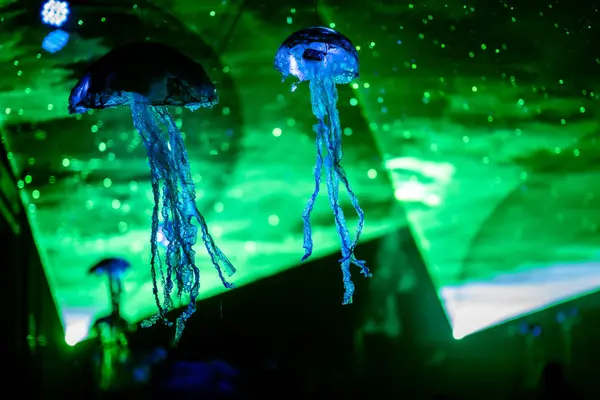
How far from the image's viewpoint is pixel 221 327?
14.0ft

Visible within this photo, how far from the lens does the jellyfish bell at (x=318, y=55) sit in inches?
129

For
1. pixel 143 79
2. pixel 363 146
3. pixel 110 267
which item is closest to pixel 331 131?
pixel 363 146

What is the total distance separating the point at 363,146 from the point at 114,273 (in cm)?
172

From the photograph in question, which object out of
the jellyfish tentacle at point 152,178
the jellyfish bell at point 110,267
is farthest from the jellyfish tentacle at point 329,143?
the jellyfish bell at point 110,267

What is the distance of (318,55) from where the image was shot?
3.28 m

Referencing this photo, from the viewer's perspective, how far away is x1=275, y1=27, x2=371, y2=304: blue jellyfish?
10.8ft

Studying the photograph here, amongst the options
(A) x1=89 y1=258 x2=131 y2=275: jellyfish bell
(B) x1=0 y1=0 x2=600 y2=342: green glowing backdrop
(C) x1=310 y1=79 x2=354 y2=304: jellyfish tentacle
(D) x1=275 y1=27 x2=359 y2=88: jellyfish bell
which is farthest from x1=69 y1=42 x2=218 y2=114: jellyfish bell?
(A) x1=89 y1=258 x2=131 y2=275: jellyfish bell

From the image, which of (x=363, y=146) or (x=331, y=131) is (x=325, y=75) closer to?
(x=331, y=131)

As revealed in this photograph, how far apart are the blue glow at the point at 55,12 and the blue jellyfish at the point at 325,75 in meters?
1.60

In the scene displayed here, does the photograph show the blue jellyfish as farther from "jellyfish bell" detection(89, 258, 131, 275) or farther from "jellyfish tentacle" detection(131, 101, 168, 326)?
"jellyfish bell" detection(89, 258, 131, 275)

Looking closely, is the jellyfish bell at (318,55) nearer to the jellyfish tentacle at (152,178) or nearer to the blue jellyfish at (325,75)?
the blue jellyfish at (325,75)

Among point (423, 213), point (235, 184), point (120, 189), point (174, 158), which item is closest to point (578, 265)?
point (423, 213)

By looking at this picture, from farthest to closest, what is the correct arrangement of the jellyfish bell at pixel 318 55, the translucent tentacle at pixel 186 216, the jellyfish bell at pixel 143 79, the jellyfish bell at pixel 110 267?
the jellyfish bell at pixel 110 267, the translucent tentacle at pixel 186 216, the jellyfish bell at pixel 318 55, the jellyfish bell at pixel 143 79

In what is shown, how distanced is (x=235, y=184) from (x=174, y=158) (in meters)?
0.69
